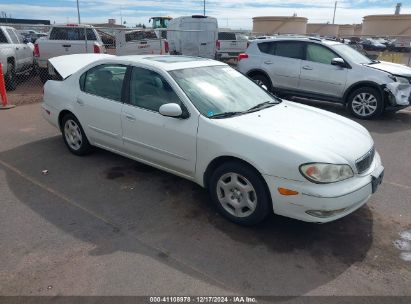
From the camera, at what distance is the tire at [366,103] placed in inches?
315

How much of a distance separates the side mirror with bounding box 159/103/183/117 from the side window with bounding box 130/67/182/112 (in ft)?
0.57

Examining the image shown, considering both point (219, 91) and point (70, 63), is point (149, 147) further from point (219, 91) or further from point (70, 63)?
point (70, 63)

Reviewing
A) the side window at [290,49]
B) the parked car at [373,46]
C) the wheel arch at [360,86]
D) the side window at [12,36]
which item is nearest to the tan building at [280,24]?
the parked car at [373,46]

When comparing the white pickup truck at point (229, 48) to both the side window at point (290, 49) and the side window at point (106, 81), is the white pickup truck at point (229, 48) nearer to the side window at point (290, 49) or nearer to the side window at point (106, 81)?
the side window at point (290, 49)

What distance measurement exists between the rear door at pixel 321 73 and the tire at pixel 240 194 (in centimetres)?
567

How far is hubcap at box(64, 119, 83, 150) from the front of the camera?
548 centimetres

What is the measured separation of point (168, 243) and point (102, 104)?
228 cm

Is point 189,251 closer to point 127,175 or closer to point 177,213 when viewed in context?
point 177,213

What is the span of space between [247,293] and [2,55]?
9.93 m

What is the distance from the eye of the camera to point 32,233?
141 inches

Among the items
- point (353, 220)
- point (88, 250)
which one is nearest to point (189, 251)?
point (88, 250)

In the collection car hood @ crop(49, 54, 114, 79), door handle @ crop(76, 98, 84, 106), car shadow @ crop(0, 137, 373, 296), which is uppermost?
car hood @ crop(49, 54, 114, 79)

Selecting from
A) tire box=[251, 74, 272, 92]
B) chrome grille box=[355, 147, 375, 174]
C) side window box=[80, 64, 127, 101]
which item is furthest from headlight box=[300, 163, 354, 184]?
tire box=[251, 74, 272, 92]

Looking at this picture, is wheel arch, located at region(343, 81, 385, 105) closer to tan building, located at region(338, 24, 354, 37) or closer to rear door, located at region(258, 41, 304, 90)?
rear door, located at region(258, 41, 304, 90)
